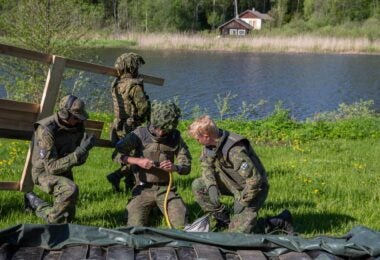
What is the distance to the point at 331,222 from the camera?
7398 millimetres

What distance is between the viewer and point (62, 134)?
22.0 feet

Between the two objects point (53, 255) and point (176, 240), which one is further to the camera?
point (176, 240)

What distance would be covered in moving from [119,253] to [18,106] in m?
2.82

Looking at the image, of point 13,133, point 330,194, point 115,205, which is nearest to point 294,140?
point 330,194

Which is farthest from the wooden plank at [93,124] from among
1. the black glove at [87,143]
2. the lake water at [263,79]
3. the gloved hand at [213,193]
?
the lake water at [263,79]

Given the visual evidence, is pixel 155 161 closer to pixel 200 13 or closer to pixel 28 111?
pixel 28 111

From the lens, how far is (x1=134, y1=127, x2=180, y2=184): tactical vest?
695 cm

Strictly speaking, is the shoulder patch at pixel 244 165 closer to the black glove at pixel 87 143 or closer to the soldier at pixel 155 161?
the soldier at pixel 155 161

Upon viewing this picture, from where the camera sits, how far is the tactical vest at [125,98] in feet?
27.4

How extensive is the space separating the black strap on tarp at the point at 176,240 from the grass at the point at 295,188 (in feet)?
4.35

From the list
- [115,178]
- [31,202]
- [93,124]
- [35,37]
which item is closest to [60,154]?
[31,202]

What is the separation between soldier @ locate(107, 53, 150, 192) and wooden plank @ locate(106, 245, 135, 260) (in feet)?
9.18

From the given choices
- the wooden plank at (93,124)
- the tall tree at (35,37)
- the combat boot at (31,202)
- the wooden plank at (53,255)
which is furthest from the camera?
the tall tree at (35,37)

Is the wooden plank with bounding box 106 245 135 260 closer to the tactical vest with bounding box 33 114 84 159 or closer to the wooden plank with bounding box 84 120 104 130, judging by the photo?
the tactical vest with bounding box 33 114 84 159
